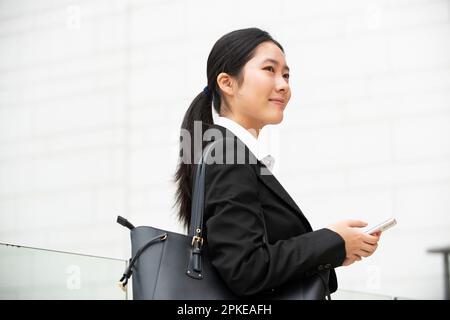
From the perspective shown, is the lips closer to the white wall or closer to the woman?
the woman

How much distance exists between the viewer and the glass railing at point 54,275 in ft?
4.62

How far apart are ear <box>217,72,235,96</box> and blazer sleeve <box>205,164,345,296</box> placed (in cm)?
25

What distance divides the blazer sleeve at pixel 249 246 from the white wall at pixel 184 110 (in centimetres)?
151

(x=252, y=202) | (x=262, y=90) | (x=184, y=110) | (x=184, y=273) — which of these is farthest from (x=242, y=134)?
(x=184, y=110)

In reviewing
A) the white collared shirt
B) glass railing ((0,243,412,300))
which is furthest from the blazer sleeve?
glass railing ((0,243,412,300))

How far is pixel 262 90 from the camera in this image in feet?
3.96

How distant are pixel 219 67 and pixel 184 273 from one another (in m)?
0.44

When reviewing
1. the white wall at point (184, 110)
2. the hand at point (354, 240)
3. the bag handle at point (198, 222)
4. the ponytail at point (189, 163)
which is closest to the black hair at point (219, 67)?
the ponytail at point (189, 163)

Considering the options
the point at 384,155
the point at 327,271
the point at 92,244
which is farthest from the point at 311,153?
the point at 327,271

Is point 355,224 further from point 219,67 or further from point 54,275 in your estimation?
point 54,275

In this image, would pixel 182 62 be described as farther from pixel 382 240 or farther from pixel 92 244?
pixel 382 240

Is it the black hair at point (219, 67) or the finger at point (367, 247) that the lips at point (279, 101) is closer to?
the black hair at point (219, 67)

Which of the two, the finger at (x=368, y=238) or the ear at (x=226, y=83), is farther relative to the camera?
the ear at (x=226, y=83)
